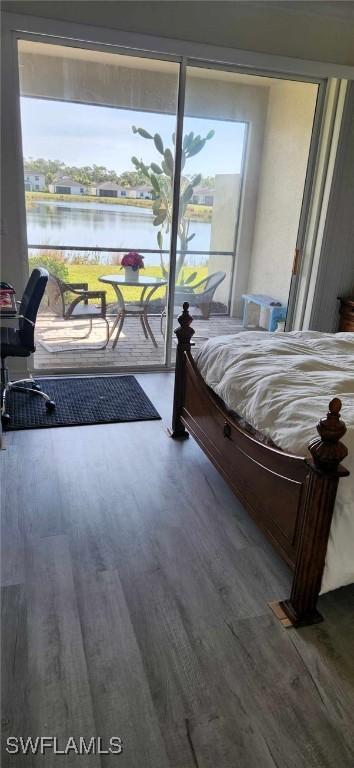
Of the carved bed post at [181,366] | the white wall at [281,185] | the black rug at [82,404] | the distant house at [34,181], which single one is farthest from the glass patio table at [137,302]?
the carved bed post at [181,366]

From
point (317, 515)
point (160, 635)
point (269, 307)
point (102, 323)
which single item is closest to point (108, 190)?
point (102, 323)

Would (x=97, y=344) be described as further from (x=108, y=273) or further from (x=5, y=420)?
(x=5, y=420)

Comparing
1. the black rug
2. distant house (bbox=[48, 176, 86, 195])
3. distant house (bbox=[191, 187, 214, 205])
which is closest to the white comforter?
the black rug

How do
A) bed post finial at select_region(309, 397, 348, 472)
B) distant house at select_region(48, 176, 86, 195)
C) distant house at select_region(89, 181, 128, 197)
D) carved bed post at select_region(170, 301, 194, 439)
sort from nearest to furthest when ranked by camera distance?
bed post finial at select_region(309, 397, 348, 472) < carved bed post at select_region(170, 301, 194, 439) < distant house at select_region(48, 176, 86, 195) < distant house at select_region(89, 181, 128, 197)

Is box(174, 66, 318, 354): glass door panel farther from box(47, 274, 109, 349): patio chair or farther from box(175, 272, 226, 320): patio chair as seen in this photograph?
box(47, 274, 109, 349): patio chair

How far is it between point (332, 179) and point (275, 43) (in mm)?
1144

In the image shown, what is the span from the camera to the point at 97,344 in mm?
4438

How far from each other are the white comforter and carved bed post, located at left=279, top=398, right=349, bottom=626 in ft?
0.14

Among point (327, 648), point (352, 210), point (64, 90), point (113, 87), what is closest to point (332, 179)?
point (352, 210)

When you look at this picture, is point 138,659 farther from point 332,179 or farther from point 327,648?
point 332,179

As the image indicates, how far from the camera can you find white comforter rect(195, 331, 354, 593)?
1.74 meters

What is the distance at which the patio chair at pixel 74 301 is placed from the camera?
4125 millimetres

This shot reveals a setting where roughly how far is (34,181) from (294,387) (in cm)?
278

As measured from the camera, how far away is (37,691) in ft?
5.03
